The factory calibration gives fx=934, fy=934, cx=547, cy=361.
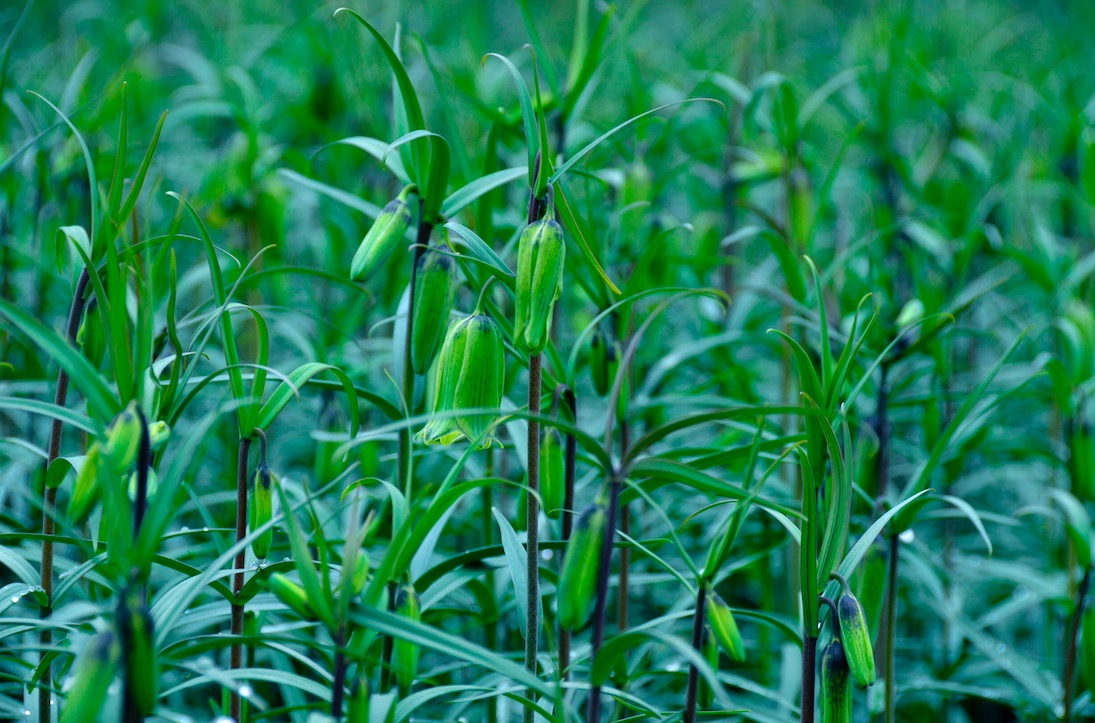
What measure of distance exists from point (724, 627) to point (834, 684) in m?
0.15

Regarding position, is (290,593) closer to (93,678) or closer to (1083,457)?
(93,678)

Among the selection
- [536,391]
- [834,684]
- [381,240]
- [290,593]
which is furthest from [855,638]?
[381,240]

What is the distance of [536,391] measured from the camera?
999 millimetres

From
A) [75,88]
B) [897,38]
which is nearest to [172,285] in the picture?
[75,88]

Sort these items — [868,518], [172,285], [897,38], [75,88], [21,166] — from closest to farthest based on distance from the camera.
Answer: [172,285] → [868,518] → [75,88] → [21,166] → [897,38]

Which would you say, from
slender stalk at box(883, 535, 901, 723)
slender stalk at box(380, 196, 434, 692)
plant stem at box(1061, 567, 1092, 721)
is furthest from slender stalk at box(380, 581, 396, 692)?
plant stem at box(1061, 567, 1092, 721)

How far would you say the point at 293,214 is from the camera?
307cm

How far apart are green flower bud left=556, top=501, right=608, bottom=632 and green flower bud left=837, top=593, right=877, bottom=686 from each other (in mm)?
280

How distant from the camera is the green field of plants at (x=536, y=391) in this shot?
0.90 metres

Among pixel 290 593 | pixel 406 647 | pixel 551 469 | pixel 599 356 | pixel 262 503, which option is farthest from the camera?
pixel 599 356

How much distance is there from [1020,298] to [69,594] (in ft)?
9.00

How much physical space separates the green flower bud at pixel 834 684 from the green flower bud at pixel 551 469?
0.37 m

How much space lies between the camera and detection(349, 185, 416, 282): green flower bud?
104cm

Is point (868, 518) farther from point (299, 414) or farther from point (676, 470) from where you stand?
point (299, 414)
